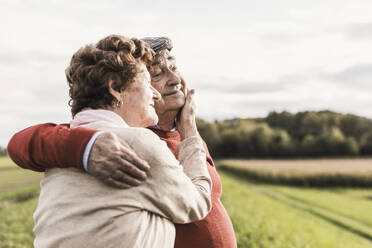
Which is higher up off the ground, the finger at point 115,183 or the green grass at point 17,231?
the finger at point 115,183

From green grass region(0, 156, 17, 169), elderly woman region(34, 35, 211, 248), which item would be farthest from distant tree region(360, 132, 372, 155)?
elderly woman region(34, 35, 211, 248)

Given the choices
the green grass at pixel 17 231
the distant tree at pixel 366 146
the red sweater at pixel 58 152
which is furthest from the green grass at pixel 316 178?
the distant tree at pixel 366 146

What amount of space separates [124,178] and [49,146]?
386 mm

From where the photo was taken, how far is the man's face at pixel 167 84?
9.27 ft

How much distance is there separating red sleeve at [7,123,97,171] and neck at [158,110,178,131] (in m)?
1.08

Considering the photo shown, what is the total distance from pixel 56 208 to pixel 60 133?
33 centimetres

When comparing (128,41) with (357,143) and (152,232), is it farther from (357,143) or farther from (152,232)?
(357,143)

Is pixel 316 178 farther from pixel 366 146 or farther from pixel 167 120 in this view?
pixel 366 146

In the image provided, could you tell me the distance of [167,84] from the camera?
2.90 metres

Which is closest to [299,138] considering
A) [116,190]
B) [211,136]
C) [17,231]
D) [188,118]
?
[211,136]

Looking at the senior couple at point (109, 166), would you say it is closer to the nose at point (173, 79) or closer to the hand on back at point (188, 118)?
the hand on back at point (188, 118)

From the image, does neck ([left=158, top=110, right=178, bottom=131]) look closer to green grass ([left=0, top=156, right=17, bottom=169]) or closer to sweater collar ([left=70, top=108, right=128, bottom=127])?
sweater collar ([left=70, top=108, right=128, bottom=127])

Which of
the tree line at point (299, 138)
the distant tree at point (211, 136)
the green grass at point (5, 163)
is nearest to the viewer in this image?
the green grass at point (5, 163)

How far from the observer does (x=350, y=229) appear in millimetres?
13242
